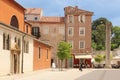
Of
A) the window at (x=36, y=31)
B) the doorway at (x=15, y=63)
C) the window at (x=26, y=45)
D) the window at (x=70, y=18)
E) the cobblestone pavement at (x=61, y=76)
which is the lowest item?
the cobblestone pavement at (x=61, y=76)

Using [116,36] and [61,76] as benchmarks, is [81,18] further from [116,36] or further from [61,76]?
[116,36]

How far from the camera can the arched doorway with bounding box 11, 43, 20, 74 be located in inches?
1527

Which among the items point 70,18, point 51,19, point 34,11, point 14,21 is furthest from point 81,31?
point 14,21

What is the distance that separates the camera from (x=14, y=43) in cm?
3931

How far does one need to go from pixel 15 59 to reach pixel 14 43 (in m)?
2.22

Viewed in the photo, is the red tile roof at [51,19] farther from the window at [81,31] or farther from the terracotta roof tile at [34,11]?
the window at [81,31]

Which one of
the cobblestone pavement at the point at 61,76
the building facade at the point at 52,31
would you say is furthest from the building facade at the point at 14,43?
the building facade at the point at 52,31

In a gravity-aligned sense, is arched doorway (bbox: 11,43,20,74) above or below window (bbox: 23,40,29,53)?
below

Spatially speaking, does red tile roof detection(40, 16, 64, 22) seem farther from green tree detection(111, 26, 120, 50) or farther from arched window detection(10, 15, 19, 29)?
green tree detection(111, 26, 120, 50)

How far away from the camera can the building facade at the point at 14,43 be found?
1398 inches

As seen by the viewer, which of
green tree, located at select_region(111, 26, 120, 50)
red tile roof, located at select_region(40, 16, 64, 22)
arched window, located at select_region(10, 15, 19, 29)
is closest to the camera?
arched window, located at select_region(10, 15, 19, 29)

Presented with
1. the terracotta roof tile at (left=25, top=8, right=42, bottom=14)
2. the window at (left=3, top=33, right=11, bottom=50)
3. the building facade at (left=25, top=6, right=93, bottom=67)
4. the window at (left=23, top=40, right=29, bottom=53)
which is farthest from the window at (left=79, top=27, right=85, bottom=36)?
the window at (left=3, top=33, right=11, bottom=50)

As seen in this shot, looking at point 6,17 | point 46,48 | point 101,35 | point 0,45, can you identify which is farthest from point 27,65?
point 101,35

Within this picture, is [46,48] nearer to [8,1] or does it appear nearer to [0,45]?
[8,1]
